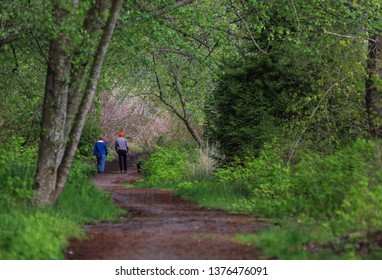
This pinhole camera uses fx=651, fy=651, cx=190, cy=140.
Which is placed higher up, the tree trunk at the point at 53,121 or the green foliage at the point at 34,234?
the tree trunk at the point at 53,121

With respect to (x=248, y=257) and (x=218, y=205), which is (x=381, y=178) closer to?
(x=248, y=257)

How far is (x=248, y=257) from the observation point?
7.53 m

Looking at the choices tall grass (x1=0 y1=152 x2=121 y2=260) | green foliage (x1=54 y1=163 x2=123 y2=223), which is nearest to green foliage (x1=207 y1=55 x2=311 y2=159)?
tall grass (x1=0 y1=152 x2=121 y2=260)

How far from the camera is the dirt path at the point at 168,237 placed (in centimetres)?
761

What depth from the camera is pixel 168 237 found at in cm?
857

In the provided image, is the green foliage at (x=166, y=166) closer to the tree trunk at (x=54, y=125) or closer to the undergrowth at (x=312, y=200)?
the undergrowth at (x=312, y=200)

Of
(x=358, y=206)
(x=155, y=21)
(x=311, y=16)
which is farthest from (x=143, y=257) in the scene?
(x=311, y=16)

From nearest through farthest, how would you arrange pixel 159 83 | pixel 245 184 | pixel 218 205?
pixel 218 205
pixel 245 184
pixel 159 83

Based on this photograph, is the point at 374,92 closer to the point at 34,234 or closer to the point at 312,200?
the point at 312,200

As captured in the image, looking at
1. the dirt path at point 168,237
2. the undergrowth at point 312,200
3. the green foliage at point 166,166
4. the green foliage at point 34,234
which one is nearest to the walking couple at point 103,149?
the green foliage at point 166,166

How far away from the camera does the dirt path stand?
7.61 m

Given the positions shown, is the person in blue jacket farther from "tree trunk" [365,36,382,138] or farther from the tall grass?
"tree trunk" [365,36,382,138]

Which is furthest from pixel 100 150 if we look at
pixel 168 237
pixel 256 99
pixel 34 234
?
pixel 34 234

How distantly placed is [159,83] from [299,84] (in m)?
11.3
